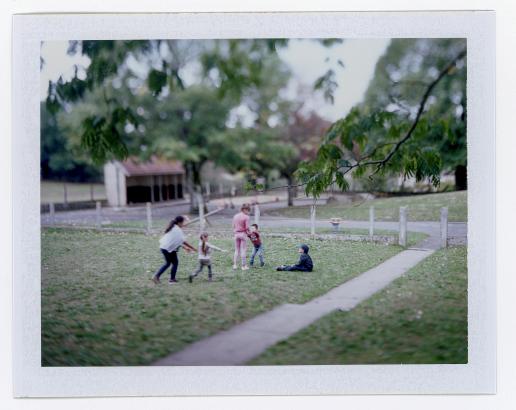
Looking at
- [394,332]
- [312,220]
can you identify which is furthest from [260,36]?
[394,332]

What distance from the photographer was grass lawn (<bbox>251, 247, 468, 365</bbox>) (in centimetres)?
438

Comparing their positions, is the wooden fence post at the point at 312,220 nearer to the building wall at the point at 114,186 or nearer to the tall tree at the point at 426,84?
the tall tree at the point at 426,84

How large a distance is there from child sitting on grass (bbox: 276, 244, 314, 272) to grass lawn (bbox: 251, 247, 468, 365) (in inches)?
27.9

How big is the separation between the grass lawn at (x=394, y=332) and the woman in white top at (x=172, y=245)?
4.45 feet

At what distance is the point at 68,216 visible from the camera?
5.70 meters

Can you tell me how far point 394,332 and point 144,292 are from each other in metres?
2.49

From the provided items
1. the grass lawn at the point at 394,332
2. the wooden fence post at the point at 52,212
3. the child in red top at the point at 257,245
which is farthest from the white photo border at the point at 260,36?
the child in red top at the point at 257,245

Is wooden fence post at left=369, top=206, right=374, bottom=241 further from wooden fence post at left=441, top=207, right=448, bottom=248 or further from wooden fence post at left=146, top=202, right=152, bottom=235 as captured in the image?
wooden fence post at left=146, top=202, right=152, bottom=235

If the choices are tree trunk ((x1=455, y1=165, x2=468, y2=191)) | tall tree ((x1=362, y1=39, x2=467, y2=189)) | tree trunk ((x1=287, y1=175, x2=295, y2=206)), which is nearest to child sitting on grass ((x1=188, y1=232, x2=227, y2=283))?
tree trunk ((x1=287, y1=175, x2=295, y2=206))

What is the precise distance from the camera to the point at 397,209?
544 centimetres

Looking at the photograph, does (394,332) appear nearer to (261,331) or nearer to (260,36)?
(261,331)

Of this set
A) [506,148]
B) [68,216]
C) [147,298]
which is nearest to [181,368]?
[147,298]

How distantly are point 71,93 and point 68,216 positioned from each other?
2146 millimetres

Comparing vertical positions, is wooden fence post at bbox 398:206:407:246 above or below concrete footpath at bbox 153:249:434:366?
above
